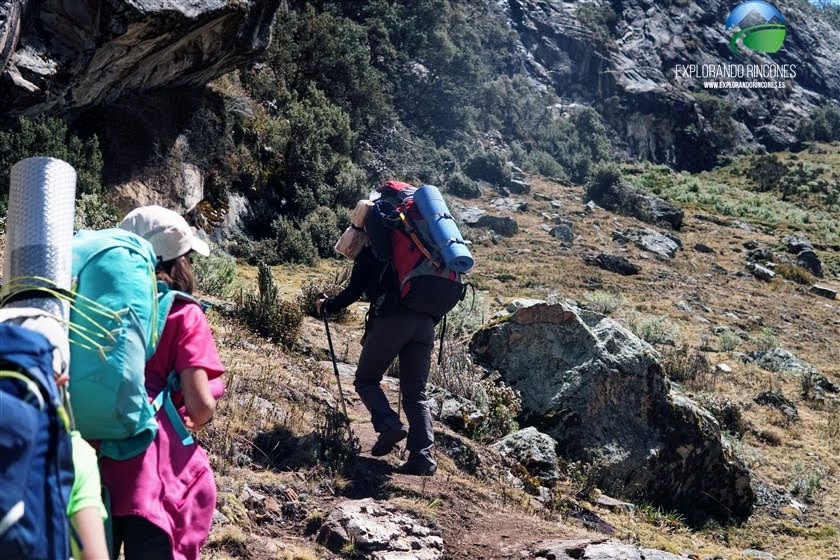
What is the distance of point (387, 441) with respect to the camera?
4.88 meters

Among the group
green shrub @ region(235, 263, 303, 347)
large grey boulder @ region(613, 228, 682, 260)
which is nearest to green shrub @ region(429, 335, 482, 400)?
green shrub @ region(235, 263, 303, 347)

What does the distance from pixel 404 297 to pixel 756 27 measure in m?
56.0

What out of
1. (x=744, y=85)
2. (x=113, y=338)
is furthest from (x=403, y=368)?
(x=744, y=85)

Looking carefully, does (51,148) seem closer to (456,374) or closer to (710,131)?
(456,374)

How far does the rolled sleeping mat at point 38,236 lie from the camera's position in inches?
66.6

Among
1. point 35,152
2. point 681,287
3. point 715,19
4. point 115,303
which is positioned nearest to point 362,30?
point 681,287

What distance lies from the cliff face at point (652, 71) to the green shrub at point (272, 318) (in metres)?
35.7

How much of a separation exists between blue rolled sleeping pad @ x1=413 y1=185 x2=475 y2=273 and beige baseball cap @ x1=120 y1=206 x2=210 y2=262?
2.26 metres

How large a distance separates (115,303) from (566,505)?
14.4ft

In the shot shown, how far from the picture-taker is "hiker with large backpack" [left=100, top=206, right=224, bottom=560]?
206 centimetres

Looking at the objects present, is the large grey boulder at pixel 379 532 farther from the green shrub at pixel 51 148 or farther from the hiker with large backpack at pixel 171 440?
the green shrub at pixel 51 148

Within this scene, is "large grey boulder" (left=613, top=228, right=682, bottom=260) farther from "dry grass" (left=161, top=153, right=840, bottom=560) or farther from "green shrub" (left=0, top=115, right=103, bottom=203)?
"green shrub" (left=0, top=115, right=103, bottom=203)

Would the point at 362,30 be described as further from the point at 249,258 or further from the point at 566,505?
the point at 566,505

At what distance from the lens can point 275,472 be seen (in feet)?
15.0
